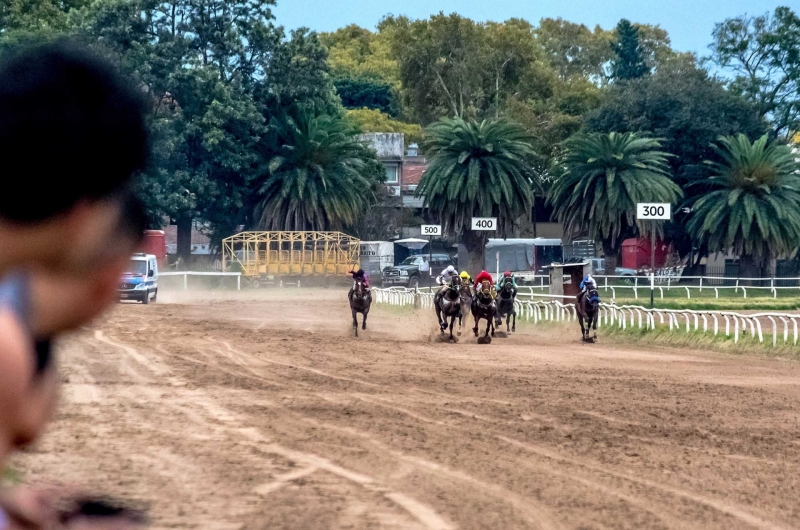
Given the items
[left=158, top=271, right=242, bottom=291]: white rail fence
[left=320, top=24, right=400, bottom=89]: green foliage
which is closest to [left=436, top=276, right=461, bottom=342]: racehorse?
[left=158, top=271, right=242, bottom=291]: white rail fence

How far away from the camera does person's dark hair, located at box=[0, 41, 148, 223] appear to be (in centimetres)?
121

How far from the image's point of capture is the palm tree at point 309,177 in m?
62.4

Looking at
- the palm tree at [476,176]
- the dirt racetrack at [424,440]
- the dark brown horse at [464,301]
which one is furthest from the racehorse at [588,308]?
the palm tree at [476,176]

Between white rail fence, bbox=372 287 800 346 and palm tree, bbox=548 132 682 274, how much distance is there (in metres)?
17.3

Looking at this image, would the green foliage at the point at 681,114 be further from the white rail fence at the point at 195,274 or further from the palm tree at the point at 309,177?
the white rail fence at the point at 195,274

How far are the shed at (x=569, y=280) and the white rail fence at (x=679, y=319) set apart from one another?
58cm

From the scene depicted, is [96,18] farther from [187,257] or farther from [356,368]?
[356,368]

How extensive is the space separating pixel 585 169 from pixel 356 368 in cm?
4209

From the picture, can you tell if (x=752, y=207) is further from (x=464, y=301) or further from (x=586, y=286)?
(x=464, y=301)

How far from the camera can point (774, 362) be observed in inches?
776

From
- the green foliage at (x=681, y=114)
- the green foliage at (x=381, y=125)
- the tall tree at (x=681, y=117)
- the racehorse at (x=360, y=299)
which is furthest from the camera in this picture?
the green foliage at (x=381, y=125)

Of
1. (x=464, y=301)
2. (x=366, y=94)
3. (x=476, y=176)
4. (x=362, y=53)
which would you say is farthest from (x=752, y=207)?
(x=362, y=53)

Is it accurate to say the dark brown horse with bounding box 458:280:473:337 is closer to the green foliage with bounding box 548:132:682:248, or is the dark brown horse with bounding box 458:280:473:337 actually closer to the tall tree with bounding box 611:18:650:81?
the green foliage with bounding box 548:132:682:248

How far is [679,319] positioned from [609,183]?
2548 cm
